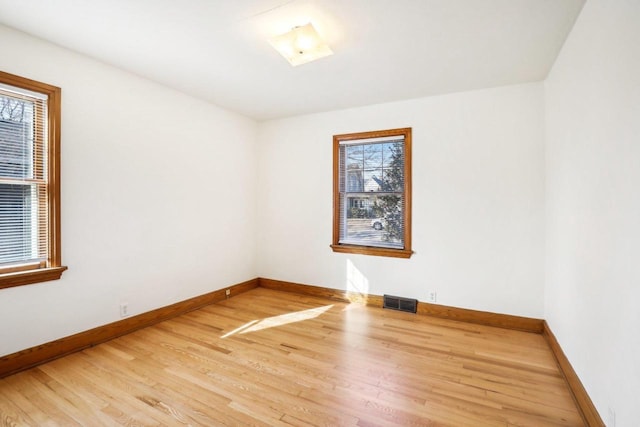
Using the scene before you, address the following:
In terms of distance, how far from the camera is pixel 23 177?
245 centimetres

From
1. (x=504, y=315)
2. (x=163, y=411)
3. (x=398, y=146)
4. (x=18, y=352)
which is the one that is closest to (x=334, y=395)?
(x=163, y=411)

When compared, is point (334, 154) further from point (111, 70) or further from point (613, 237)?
point (613, 237)

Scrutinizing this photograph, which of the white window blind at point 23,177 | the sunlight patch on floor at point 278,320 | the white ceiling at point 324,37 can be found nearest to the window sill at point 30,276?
the white window blind at point 23,177

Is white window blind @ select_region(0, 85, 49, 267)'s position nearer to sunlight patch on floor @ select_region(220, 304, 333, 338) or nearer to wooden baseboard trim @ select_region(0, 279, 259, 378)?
wooden baseboard trim @ select_region(0, 279, 259, 378)

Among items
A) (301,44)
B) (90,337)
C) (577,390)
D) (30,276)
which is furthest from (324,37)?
(90,337)

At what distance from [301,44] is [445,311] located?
129 inches

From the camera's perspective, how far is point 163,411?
194 centimetres

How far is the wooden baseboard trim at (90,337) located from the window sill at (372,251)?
A: 6.27ft

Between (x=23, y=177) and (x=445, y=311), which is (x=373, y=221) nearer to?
(x=445, y=311)

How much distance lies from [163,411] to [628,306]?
269 cm

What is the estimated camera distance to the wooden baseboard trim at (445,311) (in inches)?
127

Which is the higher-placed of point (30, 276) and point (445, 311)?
point (30, 276)

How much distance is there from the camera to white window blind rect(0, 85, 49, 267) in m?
2.37

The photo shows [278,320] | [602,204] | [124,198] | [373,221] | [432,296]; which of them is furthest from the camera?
[373,221]
